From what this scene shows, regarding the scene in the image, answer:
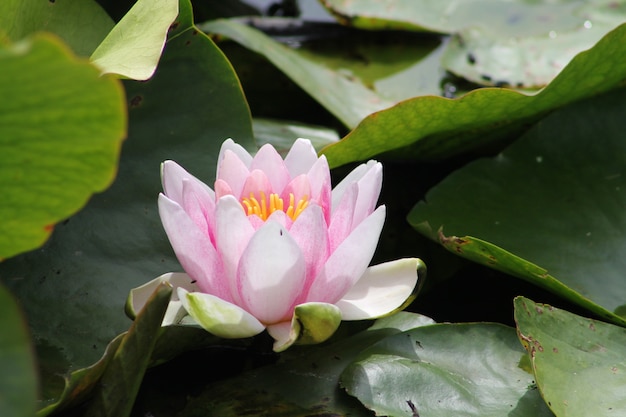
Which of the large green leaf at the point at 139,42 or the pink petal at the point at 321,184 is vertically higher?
the large green leaf at the point at 139,42

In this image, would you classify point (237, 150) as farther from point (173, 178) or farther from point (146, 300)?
point (146, 300)

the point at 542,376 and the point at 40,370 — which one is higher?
the point at 542,376

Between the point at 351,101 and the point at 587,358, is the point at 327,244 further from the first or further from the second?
the point at 351,101

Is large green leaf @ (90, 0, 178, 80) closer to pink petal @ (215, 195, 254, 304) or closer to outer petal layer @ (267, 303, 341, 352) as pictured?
pink petal @ (215, 195, 254, 304)

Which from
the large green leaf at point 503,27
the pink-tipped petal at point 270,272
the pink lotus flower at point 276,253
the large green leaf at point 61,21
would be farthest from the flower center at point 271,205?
the large green leaf at point 503,27

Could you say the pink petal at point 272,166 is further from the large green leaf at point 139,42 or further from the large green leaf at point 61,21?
the large green leaf at point 61,21

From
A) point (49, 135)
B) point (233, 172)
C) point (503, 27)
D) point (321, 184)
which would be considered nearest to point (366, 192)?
point (321, 184)

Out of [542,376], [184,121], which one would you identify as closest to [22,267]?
[184,121]

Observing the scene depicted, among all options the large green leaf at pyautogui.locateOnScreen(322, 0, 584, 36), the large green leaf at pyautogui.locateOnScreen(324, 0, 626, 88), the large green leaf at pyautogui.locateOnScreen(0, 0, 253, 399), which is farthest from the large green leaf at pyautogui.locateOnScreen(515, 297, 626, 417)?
the large green leaf at pyautogui.locateOnScreen(322, 0, 584, 36)
